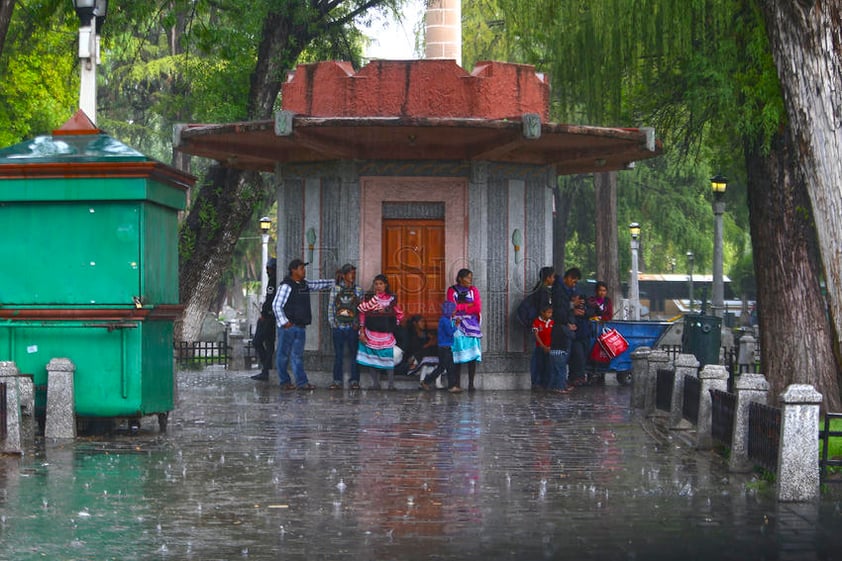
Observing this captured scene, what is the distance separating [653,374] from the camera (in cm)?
1736

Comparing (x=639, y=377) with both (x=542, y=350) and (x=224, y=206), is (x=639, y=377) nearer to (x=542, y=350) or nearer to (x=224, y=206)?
(x=542, y=350)

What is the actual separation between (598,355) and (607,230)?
18.8 m

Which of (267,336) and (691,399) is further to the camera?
(267,336)

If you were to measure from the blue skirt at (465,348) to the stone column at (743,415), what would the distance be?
878 centimetres

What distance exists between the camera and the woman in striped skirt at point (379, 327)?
21031 mm

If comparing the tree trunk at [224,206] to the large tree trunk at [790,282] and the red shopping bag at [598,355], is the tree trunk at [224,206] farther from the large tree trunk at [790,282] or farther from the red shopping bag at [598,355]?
the large tree trunk at [790,282]

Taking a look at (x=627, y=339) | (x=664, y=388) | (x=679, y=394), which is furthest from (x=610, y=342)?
(x=679, y=394)

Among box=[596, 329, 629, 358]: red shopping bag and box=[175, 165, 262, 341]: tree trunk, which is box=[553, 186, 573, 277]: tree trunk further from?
box=[596, 329, 629, 358]: red shopping bag

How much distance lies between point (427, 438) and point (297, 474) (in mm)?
2999

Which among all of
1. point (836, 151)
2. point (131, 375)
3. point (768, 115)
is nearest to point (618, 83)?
point (768, 115)

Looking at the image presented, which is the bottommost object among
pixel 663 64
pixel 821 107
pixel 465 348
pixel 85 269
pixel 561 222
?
pixel 465 348

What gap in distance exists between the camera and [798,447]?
1078cm

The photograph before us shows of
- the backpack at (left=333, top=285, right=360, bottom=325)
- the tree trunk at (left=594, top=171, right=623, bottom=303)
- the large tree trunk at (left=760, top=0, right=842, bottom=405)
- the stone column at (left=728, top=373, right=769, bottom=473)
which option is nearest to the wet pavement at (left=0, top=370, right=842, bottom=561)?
the stone column at (left=728, top=373, right=769, bottom=473)

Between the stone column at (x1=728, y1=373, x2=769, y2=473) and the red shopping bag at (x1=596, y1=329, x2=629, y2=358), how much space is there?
10798 mm
